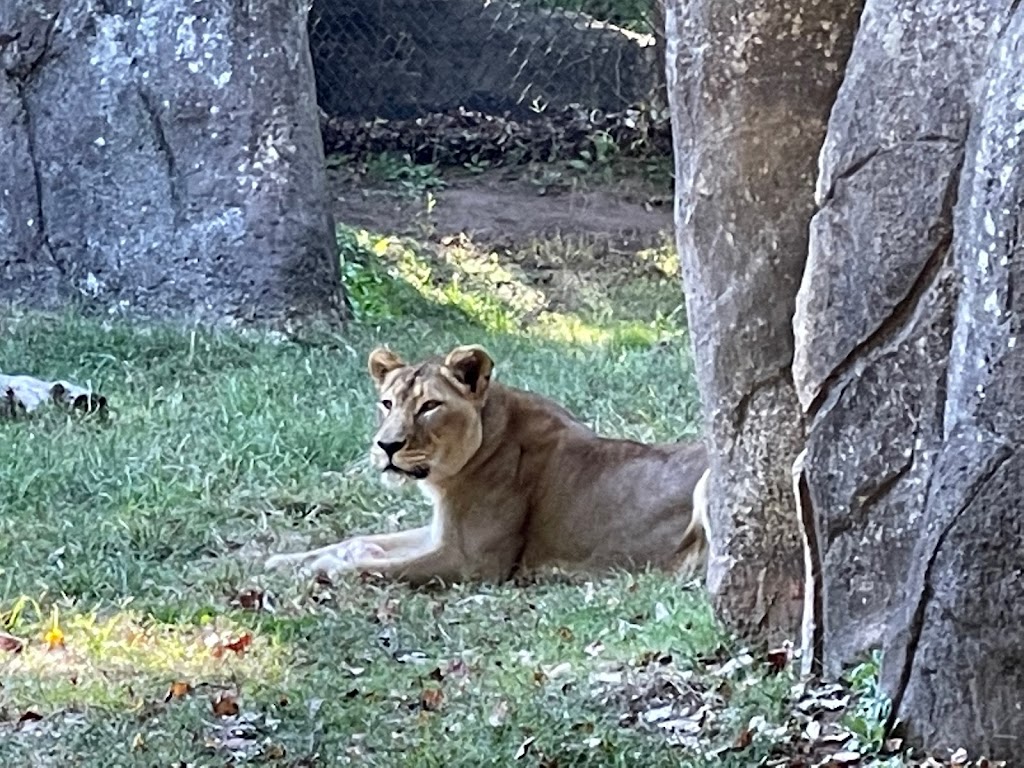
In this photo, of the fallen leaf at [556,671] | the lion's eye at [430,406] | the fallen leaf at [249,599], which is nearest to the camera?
the fallen leaf at [556,671]

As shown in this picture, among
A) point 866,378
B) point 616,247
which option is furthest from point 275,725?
point 616,247

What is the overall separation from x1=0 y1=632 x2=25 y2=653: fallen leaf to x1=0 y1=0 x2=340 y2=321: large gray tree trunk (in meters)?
5.55

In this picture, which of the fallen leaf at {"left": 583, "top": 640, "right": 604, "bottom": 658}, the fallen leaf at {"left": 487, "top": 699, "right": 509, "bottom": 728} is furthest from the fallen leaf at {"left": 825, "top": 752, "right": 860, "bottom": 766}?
the fallen leaf at {"left": 583, "top": 640, "right": 604, "bottom": 658}

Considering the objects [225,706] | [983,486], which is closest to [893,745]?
[983,486]

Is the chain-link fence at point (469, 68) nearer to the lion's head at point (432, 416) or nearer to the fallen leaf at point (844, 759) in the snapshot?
the lion's head at point (432, 416)

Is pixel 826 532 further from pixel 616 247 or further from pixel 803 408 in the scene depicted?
pixel 616 247

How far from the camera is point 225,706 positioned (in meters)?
5.00

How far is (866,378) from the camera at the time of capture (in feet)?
15.0

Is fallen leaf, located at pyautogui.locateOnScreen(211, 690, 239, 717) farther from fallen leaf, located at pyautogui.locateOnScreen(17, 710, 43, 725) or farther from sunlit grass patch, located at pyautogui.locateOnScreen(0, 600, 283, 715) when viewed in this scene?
fallen leaf, located at pyautogui.locateOnScreen(17, 710, 43, 725)

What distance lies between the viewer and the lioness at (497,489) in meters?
6.59

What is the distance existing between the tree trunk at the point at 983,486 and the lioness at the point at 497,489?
2.23 m

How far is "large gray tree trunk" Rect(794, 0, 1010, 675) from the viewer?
4410mm

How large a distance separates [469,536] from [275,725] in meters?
1.84

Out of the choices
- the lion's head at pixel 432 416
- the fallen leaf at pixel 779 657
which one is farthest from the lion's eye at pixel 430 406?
the fallen leaf at pixel 779 657
